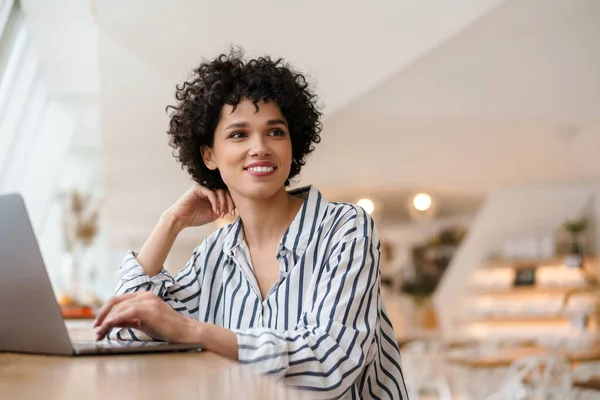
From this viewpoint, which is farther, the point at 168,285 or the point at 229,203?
the point at 229,203

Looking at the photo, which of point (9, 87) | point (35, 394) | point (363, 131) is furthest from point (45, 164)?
point (35, 394)

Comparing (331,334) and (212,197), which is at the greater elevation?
(212,197)

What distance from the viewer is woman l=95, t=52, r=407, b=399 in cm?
147

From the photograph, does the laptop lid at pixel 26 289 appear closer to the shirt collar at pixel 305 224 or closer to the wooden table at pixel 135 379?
the wooden table at pixel 135 379

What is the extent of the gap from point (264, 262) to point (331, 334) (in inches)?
13.8

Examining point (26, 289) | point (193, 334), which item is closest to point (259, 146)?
point (193, 334)

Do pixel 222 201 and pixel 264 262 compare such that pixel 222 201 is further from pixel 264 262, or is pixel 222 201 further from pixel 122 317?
pixel 122 317

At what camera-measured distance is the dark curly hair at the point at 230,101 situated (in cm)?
182

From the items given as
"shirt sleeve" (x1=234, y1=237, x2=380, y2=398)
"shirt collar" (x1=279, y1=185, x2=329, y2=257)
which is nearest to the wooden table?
"shirt sleeve" (x1=234, y1=237, x2=380, y2=398)

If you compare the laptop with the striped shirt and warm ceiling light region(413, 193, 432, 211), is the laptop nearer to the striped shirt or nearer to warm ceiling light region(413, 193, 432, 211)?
the striped shirt

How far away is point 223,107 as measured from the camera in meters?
1.84

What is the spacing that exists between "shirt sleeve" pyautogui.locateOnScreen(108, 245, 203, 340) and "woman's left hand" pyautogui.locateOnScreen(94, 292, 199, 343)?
0.42 m

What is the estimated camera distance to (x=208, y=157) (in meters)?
1.99

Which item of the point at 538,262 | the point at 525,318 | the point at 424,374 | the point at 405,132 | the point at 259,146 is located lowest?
the point at 424,374
